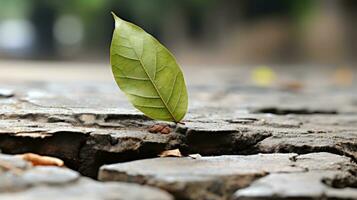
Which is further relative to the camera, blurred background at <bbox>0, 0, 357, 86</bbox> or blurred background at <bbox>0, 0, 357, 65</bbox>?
blurred background at <bbox>0, 0, 357, 65</bbox>

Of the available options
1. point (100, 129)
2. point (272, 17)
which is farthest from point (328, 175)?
point (272, 17)

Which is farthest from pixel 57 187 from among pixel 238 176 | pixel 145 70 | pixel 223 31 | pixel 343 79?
pixel 223 31

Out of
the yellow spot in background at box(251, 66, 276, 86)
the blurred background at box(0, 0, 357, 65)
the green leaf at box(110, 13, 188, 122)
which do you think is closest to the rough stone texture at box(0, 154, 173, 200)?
the green leaf at box(110, 13, 188, 122)

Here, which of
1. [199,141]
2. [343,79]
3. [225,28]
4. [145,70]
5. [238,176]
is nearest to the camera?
[238,176]

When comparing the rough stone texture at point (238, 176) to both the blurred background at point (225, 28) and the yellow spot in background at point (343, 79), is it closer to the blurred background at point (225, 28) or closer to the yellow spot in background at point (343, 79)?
the yellow spot in background at point (343, 79)

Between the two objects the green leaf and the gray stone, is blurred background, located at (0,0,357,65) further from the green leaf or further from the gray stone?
the gray stone

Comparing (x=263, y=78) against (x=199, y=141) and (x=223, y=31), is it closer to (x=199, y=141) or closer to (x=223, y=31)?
(x=199, y=141)
